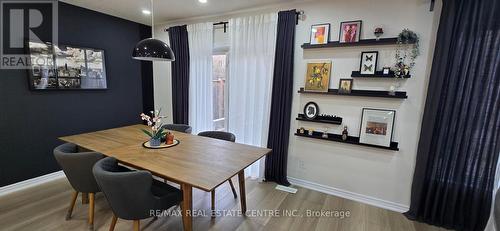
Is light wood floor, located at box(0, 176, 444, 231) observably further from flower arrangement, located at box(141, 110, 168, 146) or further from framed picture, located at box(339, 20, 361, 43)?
framed picture, located at box(339, 20, 361, 43)

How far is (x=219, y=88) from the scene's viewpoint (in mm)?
3672

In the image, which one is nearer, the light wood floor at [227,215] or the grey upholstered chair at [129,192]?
the grey upholstered chair at [129,192]

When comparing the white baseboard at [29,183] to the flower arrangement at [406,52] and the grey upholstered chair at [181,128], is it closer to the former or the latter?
the grey upholstered chair at [181,128]

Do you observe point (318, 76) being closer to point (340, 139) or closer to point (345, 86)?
point (345, 86)

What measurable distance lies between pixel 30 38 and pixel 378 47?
4.12 metres

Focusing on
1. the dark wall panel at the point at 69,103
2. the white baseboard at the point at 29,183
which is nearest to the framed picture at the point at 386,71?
the dark wall panel at the point at 69,103

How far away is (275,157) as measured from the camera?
3.11 m

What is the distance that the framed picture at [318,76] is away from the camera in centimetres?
271

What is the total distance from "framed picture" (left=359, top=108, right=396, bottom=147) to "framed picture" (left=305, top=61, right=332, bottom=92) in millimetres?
552

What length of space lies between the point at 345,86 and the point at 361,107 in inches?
11.9

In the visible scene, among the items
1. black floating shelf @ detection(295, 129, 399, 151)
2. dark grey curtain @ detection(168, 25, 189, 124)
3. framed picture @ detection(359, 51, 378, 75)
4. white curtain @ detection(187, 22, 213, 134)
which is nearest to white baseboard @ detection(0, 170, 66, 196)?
dark grey curtain @ detection(168, 25, 189, 124)

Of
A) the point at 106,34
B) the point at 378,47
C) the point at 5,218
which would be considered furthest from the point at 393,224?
the point at 106,34

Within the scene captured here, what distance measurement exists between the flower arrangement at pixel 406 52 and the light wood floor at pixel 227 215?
153 cm

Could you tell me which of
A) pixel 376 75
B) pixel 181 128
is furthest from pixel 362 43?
pixel 181 128
